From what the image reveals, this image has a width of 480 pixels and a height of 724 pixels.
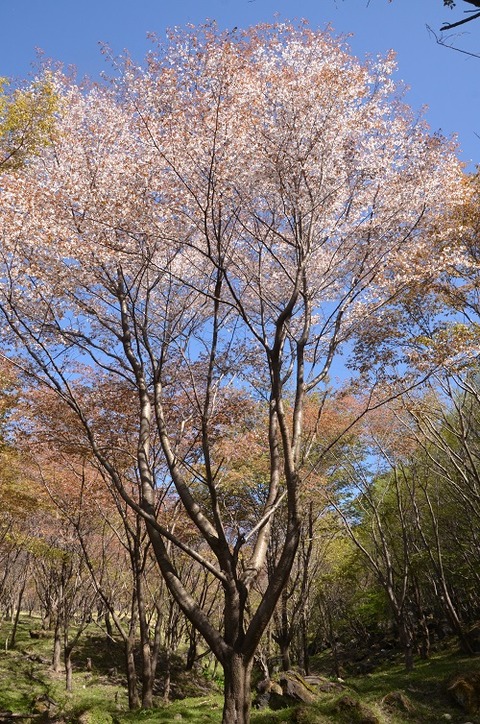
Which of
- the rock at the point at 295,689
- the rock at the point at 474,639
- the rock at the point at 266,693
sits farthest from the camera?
the rock at the point at 474,639

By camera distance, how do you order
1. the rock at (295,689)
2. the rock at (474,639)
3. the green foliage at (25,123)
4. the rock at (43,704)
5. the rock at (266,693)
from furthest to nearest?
the rock at (474,639) → the rock at (43,704) → the rock at (266,693) → the rock at (295,689) → the green foliage at (25,123)

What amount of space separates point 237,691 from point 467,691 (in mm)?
8920

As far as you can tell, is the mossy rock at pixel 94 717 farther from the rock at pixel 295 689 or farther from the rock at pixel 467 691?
the rock at pixel 467 691

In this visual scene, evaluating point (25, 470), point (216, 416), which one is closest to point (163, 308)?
point (216, 416)

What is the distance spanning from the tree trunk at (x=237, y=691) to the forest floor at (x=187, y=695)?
2483 mm

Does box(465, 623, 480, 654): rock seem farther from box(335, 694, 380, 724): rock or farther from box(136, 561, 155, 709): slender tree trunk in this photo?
box(136, 561, 155, 709): slender tree trunk

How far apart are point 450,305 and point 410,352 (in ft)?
7.14

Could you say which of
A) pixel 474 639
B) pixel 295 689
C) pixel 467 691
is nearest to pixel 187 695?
pixel 295 689

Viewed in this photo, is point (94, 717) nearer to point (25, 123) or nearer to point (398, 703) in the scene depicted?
point (398, 703)

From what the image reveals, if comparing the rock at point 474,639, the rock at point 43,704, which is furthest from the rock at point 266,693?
the rock at point 474,639

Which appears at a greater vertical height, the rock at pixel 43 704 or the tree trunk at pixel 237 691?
the tree trunk at pixel 237 691

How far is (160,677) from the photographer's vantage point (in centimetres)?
2105

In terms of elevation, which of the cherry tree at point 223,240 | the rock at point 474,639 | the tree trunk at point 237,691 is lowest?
the rock at point 474,639

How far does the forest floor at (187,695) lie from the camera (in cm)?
1100
